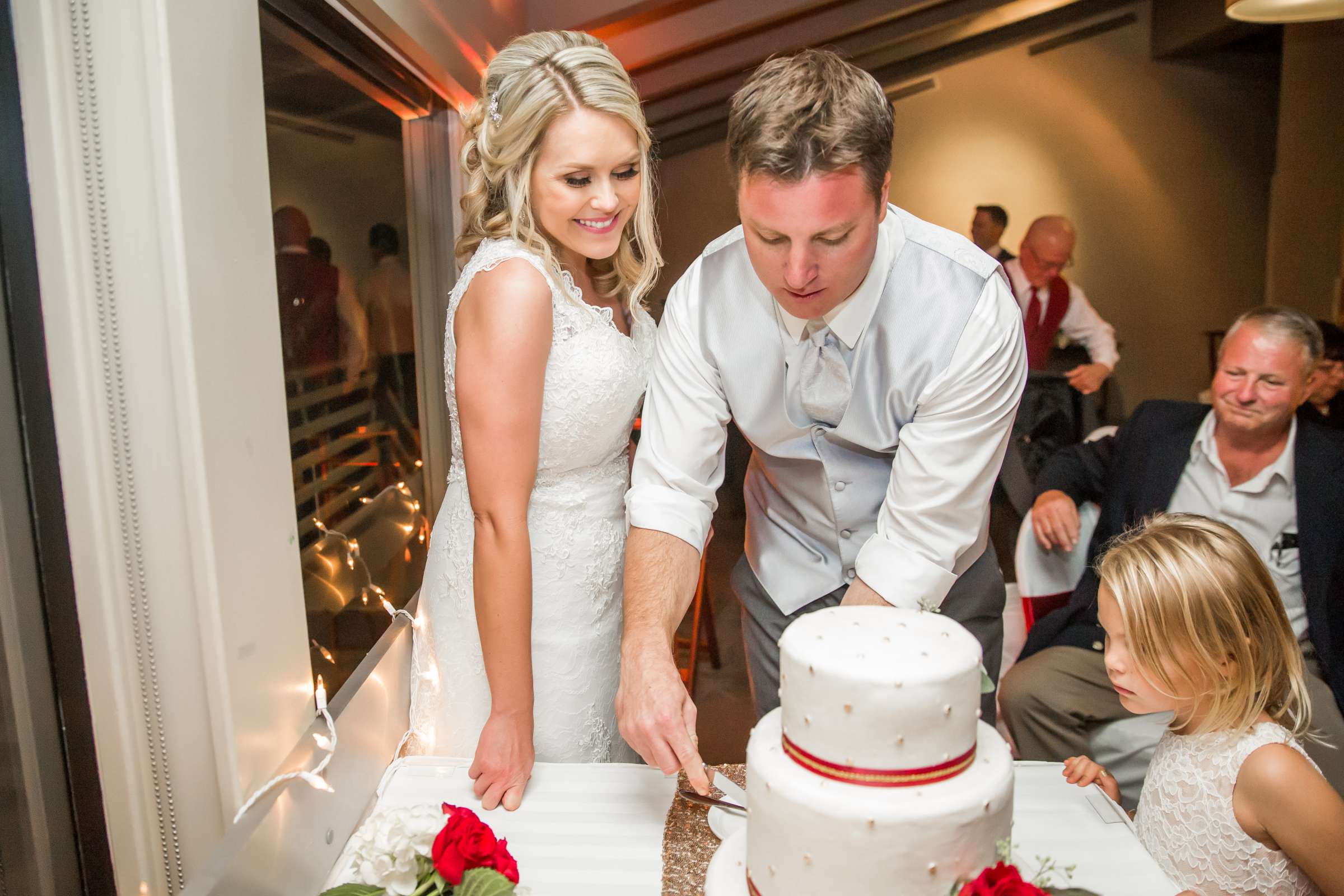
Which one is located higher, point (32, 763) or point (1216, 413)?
point (1216, 413)

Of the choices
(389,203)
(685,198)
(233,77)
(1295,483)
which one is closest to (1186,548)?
(1295,483)

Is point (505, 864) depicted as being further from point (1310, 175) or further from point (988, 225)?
point (988, 225)

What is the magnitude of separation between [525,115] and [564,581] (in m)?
0.78

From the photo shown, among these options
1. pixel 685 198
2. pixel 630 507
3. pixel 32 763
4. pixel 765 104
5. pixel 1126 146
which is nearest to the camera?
pixel 32 763

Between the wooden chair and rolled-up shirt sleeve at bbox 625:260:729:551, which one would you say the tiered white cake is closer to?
rolled-up shirt sleeve at bbox 625:260:729:551

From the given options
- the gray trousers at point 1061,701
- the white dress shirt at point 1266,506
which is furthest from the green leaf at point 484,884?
the white dress shirt at point 1266,506

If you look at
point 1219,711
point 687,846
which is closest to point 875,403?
point 1219,711

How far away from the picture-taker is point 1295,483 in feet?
8.05

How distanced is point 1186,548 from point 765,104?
891 mm

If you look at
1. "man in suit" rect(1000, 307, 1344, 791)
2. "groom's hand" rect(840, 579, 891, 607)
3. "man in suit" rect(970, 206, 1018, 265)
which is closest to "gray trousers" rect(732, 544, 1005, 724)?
"groom's hand" rect(840, 579, 891, 607)

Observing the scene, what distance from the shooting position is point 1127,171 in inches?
216

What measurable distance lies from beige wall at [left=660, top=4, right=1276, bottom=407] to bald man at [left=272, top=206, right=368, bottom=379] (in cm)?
418

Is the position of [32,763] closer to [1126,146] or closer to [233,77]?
[233,77]

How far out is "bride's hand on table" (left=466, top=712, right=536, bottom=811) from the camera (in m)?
1.26
